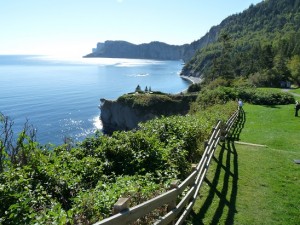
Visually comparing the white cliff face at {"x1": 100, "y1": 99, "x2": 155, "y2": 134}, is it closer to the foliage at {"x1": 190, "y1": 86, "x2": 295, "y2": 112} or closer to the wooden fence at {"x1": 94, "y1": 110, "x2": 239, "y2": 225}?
the foliage at {"x1": 190, "y1": 86, "x2": 295, "y2": 112}

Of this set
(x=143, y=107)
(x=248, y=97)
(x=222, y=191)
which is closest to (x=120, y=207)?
(x=222, y=191)

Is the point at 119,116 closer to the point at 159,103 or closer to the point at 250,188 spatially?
the point at 159,103

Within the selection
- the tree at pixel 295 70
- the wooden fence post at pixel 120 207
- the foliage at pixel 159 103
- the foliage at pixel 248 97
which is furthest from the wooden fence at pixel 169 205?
the tree at pixel 295 70

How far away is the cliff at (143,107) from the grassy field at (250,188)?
193 ft

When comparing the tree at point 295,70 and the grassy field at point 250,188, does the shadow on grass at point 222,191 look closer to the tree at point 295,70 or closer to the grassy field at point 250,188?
the grassy field at point 250,188

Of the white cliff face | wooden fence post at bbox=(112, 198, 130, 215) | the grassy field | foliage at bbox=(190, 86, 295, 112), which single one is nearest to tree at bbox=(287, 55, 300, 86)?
the white cliff face

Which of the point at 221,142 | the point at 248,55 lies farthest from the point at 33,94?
the point at 221,142

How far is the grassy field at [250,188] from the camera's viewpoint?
8.23 m

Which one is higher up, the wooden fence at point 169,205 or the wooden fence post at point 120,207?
the wooden fence post at point 120,207

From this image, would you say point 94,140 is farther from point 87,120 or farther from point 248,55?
point 248,55

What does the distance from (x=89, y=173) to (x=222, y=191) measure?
14.7ft

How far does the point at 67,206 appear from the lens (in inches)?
Result: 282

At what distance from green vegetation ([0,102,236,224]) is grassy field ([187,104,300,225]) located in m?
1.19

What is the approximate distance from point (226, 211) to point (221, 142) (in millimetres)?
8101
